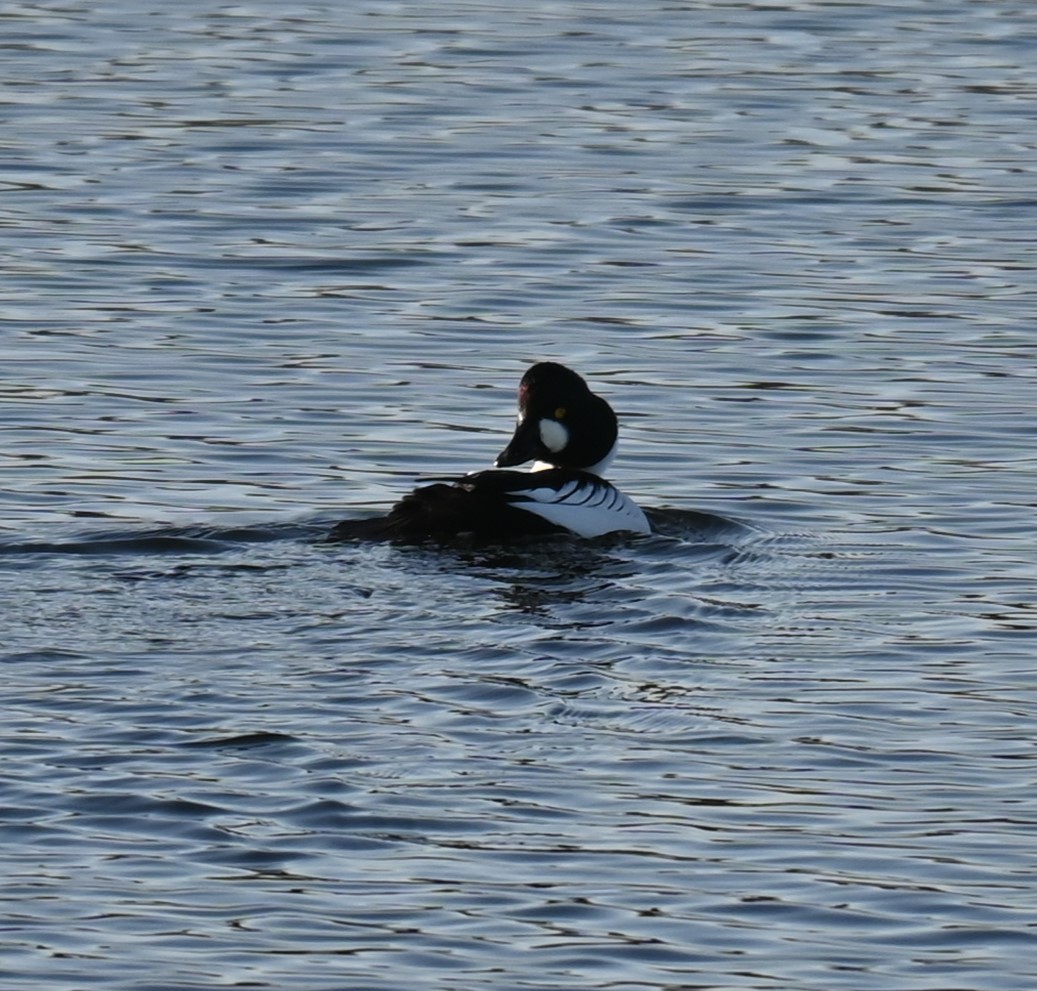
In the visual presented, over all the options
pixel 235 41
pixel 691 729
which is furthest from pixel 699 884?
pixel 235 41

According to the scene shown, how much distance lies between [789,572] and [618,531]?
923 mm

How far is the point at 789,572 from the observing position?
11.1 m

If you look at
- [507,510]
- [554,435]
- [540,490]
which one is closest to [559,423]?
[554,435]

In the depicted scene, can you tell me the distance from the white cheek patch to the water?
0.50 metres

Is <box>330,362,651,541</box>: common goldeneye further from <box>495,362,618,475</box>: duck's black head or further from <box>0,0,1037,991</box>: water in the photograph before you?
<box>0,0,1037,991</box>: water

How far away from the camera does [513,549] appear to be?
37.9 ft

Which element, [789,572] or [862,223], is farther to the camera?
[862,223]

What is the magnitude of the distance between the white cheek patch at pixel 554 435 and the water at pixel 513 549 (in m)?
0.50

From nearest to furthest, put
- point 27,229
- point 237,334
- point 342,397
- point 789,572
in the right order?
1. point 789,572
2. point 342,397
3. point 237,334
4. point 27,229

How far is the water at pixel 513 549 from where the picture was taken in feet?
24.2

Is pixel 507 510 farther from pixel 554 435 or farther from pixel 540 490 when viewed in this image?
pixel 554 435

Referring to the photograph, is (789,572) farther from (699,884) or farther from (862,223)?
(862,223)

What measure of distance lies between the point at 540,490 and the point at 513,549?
39cm

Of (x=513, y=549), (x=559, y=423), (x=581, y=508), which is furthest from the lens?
(x=559, y=423)
